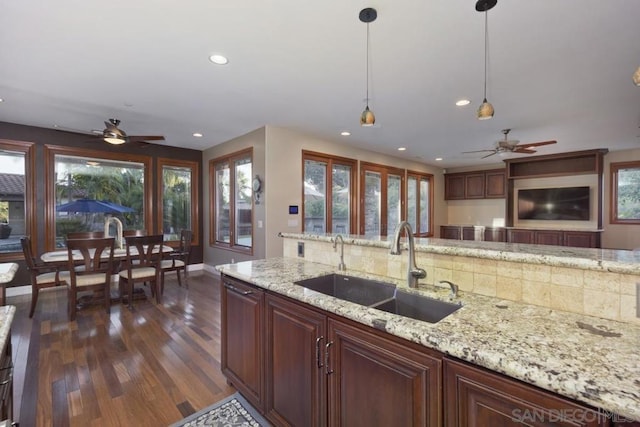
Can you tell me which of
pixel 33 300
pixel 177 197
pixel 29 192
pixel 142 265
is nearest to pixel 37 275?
pixel 33 300

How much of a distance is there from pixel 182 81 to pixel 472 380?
11.3 ft

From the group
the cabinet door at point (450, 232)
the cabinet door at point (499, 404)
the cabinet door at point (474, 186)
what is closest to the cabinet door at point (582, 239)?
the cabinet door at point (474, 186)

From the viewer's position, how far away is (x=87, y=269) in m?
3.60

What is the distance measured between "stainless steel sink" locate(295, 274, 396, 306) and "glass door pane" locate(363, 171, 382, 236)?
4.45m

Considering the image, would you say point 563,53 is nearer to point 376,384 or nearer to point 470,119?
point 470,119

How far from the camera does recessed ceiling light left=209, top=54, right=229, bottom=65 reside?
2576mm

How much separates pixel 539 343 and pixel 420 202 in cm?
760

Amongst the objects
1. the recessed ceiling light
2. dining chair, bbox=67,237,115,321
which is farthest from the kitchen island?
dining chair, bbox=67,237,115,321

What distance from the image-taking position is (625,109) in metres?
3.86

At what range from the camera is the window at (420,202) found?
7.91 metres

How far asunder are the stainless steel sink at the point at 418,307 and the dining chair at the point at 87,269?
3620 mm

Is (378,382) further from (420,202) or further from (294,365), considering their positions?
(420,202)

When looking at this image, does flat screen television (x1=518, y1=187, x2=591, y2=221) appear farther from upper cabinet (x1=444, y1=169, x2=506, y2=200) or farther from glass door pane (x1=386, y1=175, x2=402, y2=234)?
glass door pane (x1=386, y1=175, x2=402, y2=234)

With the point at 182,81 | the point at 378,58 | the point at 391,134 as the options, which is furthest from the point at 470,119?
the point at 182,81
